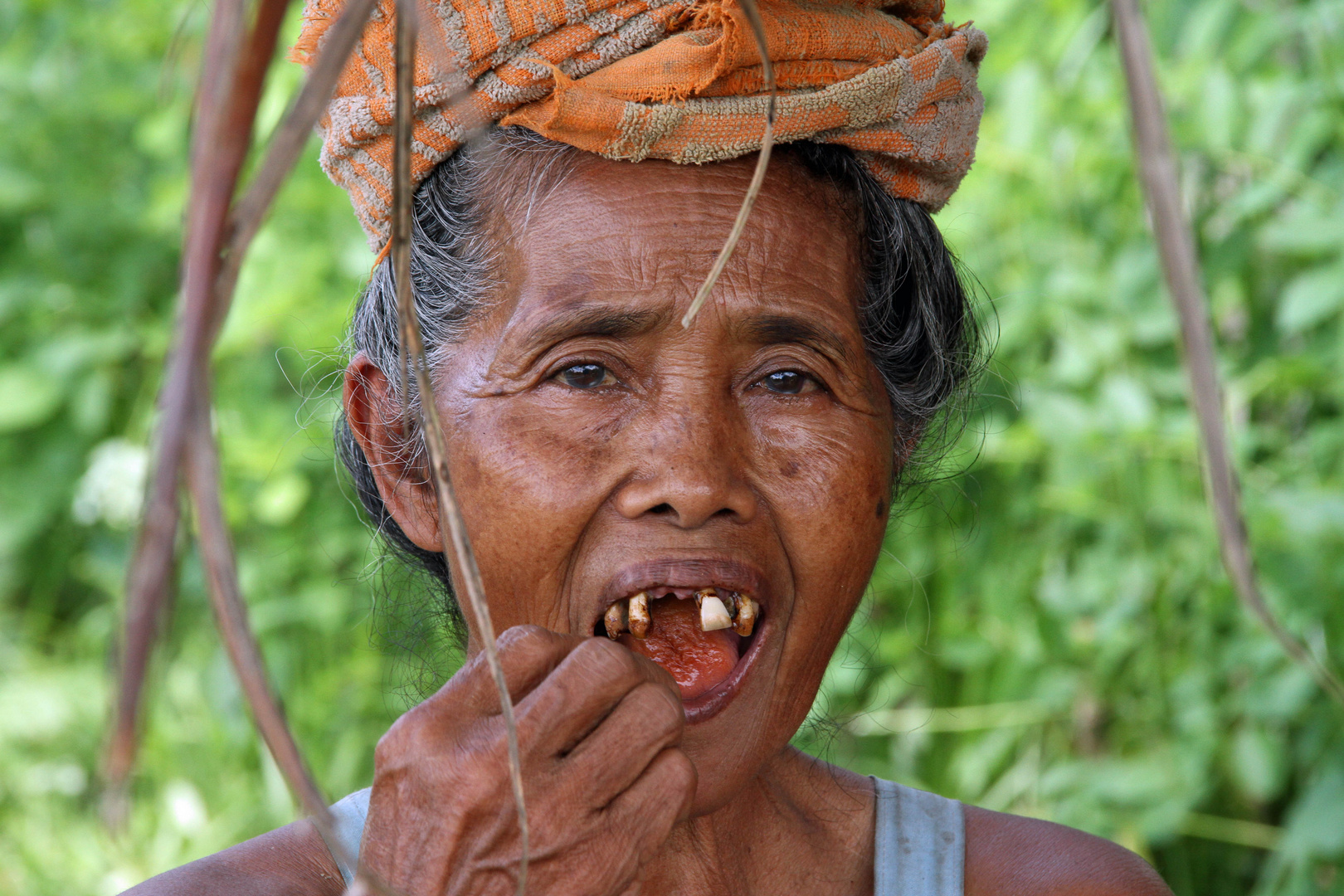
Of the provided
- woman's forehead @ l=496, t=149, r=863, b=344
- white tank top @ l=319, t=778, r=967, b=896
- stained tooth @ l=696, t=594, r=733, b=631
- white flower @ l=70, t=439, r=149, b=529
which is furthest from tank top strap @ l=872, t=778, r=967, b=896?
white flower @ l=70, t=439, r=149, b=529

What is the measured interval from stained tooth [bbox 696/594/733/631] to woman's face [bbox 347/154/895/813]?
1.0 inches

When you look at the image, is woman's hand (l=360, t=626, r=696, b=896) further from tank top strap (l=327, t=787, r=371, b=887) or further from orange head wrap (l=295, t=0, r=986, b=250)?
orange head wrap (l=295, t=0, r=986, b=250)

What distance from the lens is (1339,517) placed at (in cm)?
251

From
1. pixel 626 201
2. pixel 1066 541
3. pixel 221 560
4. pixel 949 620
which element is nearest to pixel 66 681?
pixel 949 620

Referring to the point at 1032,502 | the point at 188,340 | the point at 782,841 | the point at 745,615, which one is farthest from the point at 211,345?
the point at 1032,502

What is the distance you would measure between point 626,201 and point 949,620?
83.6 inches

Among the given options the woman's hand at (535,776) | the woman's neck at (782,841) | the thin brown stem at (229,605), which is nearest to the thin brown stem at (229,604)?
the thin brown stem at (229,605)

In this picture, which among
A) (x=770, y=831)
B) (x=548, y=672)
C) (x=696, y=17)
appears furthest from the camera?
(x=770, y=831)

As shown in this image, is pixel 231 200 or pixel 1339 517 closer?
pixel 231 200

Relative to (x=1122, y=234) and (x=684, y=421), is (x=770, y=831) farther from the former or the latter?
(x=1122, y=234)

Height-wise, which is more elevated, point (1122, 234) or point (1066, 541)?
point (1122, 234)

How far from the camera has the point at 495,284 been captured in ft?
5.35

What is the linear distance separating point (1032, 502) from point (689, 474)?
198 centimetres

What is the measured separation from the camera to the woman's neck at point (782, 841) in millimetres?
1699
